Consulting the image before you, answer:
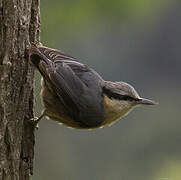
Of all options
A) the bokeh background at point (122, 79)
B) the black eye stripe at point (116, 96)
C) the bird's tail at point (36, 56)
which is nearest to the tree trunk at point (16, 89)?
the bird's tail at point (36, 56)

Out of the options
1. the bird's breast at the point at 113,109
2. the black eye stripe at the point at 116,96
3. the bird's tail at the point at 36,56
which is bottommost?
the bird's breast at the point at 113,109

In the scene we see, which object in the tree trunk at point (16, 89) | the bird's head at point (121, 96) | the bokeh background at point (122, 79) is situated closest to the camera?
the tree trunk at point (16, 89)

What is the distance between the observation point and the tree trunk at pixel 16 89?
5105mm

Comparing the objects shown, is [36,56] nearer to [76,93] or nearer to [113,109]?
[76,93]

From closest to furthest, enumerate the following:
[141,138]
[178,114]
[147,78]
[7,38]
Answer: [7,38] < [141,138] < [178,114] < [147,78]

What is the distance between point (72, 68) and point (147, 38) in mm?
14393

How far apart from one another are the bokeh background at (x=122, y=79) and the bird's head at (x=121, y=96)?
3.57m

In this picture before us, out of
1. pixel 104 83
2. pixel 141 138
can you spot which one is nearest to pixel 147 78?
pixel 141 138

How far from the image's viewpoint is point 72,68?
5.69 metres

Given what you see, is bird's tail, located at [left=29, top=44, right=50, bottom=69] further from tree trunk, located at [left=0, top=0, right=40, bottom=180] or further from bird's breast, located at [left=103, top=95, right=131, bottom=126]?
bird's breast, located at [left=103, top=95, right=131, bottom=126]

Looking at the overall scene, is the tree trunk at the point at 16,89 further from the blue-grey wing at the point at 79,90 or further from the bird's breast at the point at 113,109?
the bird's breast at the point at 113,109

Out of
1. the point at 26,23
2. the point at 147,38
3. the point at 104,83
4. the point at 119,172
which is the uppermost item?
the point at 147,38

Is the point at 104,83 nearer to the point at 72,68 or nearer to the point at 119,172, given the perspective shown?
the point at 72,68

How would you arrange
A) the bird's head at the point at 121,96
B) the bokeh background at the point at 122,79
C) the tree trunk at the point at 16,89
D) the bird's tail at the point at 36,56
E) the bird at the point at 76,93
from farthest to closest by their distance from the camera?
the bokeh background at the point at 122,79
the bird's head at the point at 121,96
the bird at the point at 76,93
the bird's tail at the point at 36,56
the tree trunk at the point at 16,89
